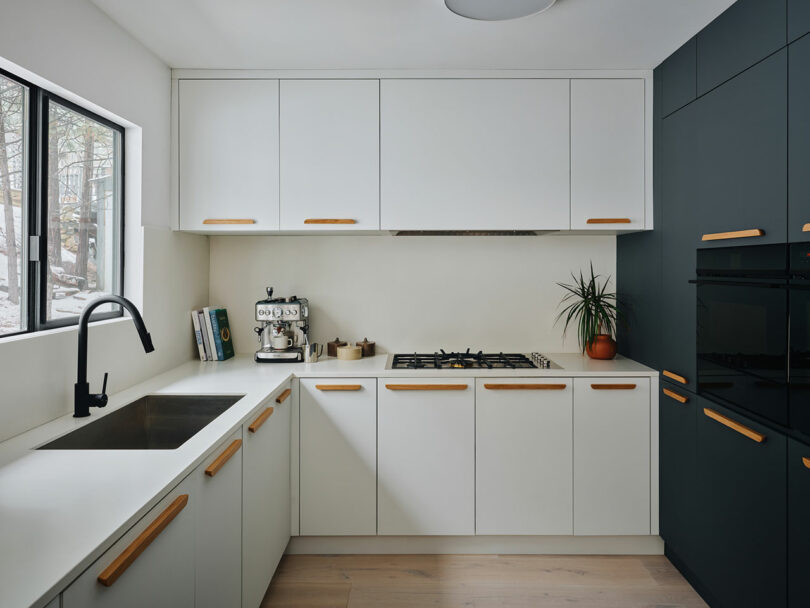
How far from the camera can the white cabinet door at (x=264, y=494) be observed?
6.32 feet

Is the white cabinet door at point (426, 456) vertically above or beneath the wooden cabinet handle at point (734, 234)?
beneath

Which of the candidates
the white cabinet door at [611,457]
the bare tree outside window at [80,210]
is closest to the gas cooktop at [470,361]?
the white cabinet door at [611,457]

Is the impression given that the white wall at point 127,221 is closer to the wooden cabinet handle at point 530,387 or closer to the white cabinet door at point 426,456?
the white cabinet door at point 426,456

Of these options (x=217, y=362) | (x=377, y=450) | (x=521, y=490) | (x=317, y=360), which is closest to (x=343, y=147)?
(x=317, y=360)

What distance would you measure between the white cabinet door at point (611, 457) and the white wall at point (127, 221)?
80.4 inches

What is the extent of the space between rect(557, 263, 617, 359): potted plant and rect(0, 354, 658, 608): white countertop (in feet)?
5.63

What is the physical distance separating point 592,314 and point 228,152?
213 cm

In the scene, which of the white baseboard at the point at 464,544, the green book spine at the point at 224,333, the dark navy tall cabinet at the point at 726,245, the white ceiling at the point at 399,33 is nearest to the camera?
the dark navy tall cabinet at the point at 726,245

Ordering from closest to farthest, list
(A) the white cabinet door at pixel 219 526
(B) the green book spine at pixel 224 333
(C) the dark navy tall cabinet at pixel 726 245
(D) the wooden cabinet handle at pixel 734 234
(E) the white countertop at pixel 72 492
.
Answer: (E) the white countertop at pixel 72 492
(A) the white cabinet door at pixel 219 526
(C) the dark navy tall cabinet at pixel 726 245
(D) the wooden cabinet handle at pixel 734 234
(B) the green book spine at pixel 224 333

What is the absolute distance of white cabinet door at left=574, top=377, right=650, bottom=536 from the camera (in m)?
2.62

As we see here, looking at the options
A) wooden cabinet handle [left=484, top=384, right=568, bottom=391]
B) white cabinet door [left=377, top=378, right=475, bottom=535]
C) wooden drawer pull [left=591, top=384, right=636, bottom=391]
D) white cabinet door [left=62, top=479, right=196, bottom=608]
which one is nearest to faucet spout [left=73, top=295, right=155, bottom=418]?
white cabinet door [left=62, top=479, right=196, bottom=608]

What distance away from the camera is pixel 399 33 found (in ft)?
7.63

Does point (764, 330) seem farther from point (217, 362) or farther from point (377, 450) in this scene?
point (217, 362)

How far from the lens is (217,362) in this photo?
2949 millimetres
